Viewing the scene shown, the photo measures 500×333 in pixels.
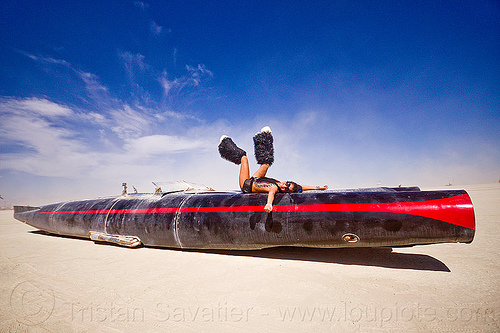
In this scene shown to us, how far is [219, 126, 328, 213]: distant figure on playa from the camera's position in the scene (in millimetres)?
4465

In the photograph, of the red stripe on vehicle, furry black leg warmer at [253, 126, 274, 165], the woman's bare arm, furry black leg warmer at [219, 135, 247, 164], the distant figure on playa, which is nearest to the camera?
the red stripe on vehicle

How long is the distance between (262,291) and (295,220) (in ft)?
4.51

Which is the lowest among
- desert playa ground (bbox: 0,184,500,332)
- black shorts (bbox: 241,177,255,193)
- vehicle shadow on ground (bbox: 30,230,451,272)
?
desert playa ground (bbox: 0,184,500,332)

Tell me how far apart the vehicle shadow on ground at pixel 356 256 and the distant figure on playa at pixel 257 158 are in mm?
1268

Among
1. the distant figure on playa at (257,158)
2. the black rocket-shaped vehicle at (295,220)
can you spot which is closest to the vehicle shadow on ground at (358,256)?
the black rocket-shaped vehicle at (295,220)

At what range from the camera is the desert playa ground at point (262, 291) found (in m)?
2.08

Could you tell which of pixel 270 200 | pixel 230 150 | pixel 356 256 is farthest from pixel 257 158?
pixel 356 256

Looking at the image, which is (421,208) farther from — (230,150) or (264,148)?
(230,150)

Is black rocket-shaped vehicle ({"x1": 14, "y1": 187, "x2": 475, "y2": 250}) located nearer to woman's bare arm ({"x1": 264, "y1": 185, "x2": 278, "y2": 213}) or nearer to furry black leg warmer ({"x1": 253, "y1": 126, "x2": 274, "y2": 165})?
woman's bare arm ({"x1": 264, "y1": 185, "x2": 278, "y2": 213})

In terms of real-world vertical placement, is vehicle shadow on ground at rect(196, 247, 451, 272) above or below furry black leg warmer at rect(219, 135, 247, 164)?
below

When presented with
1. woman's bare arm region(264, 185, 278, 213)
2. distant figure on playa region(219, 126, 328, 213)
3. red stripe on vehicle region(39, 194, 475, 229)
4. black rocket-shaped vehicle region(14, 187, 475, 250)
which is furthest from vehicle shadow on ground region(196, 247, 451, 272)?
distant figure on playa region(219, 126, 328, 213)

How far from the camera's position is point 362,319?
2082 millimetres

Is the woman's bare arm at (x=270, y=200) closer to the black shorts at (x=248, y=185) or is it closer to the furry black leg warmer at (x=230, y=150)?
the black shorts at (x=248, y=185)

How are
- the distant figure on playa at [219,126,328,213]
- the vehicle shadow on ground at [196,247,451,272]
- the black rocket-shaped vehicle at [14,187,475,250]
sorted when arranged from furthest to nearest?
1. the distant figure on playa at [219,126,328,213]
2. the vehicle shadow on ground at [196,247,451,272]
3. the black rocket-shaped vehicle at [14,187,475,250]
